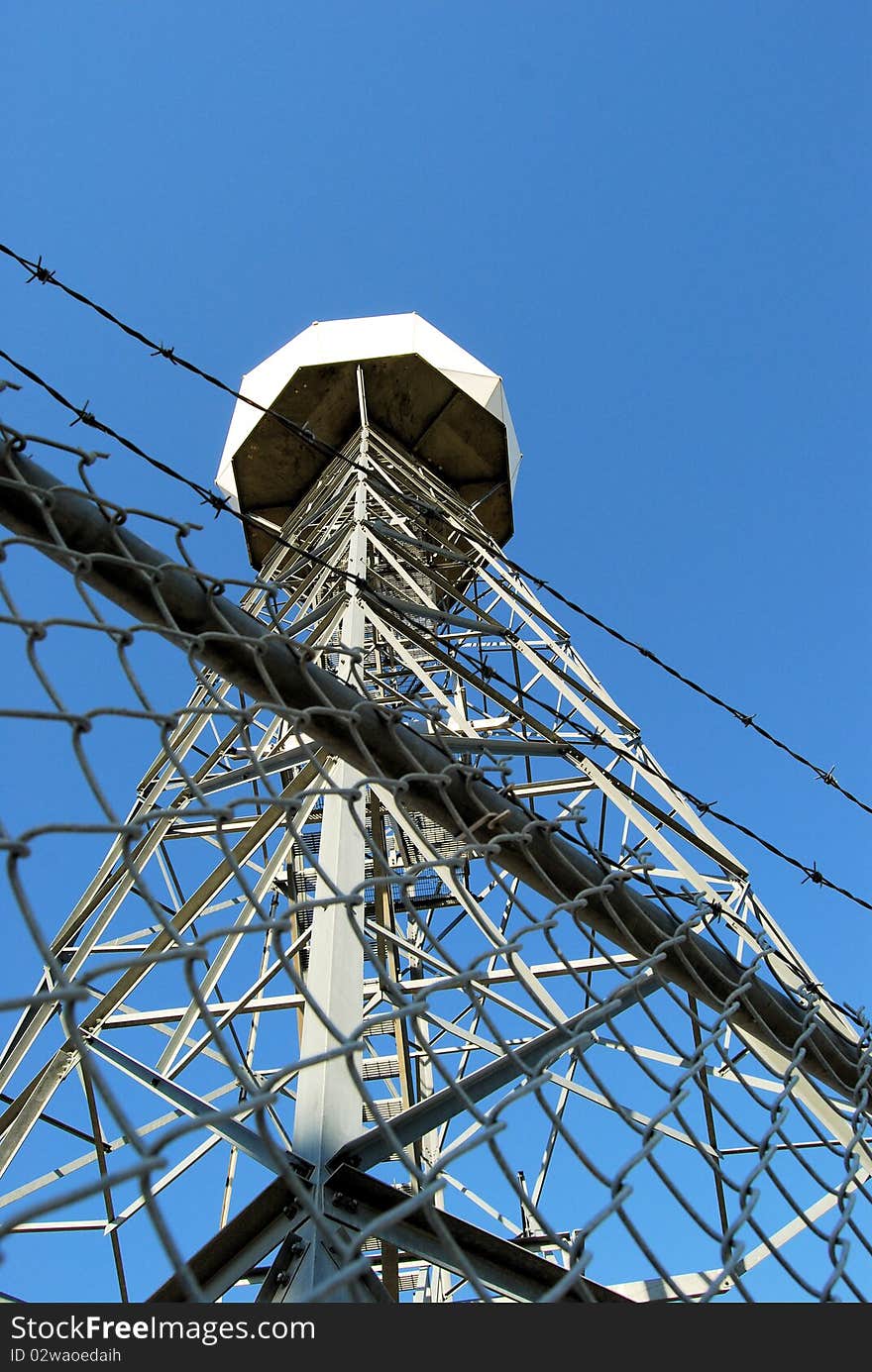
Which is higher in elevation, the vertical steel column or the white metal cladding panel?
the white metal cladding panel

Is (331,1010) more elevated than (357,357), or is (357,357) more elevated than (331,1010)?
(357,357)

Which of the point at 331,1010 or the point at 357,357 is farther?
the point at 357,357

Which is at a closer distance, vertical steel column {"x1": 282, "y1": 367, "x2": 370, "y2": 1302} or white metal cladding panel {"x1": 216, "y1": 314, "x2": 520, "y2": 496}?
vertical steel column {"x1": 282, "y1": 367, "x2": 370, "y2": 1302}

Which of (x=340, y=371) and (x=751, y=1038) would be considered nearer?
(x=751, y=1038)

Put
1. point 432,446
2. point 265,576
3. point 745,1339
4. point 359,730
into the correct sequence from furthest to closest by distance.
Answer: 1. point 432,446
2. point 265,576
3. point 359,730
4. point 745,1339

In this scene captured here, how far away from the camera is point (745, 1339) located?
187 cm

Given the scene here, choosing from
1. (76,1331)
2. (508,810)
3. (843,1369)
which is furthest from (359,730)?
(843,1369)

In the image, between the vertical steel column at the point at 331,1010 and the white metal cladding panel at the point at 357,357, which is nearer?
the vertical steel column at the point at 331,1010

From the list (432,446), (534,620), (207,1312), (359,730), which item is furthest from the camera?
(432,446)

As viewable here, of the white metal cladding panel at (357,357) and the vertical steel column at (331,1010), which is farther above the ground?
the white metal cladding panel at (357,357)

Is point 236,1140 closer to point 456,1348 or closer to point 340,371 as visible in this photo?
point 456,1348

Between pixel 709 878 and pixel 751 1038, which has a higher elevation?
pixel 709 878

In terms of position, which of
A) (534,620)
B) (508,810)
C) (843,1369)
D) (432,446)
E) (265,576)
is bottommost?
(843,1369)

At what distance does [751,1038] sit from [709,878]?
1.38m
